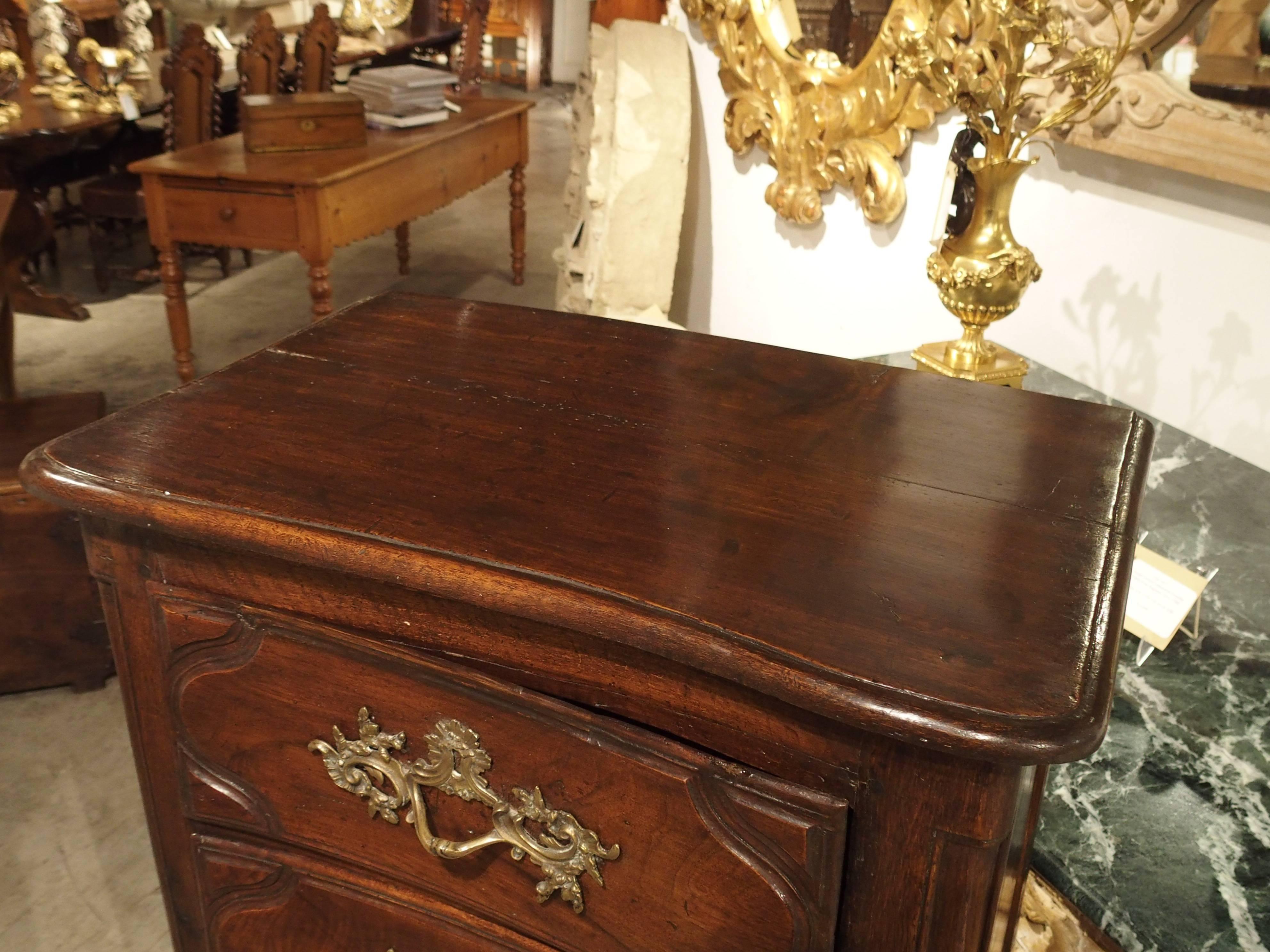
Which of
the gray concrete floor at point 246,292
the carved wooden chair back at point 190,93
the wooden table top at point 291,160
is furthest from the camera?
the carved wooden chair back at point 190,93

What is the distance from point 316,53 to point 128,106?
109cm

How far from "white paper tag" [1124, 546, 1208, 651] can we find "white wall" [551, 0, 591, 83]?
33.1 feet

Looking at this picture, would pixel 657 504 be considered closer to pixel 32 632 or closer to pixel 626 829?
pixel 626 829

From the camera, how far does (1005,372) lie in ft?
4.82

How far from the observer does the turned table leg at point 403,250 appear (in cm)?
499

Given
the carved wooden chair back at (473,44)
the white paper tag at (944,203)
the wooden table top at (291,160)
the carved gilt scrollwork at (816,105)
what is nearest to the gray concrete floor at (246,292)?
the wooden table top at (291,160)

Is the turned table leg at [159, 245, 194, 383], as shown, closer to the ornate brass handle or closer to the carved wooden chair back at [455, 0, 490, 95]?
A: the ornate brass handle

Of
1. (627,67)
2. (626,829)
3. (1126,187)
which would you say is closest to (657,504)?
(626,829)

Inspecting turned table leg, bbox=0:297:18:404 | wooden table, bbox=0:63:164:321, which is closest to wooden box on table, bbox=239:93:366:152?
wooden table, bbox=0:63:164:321

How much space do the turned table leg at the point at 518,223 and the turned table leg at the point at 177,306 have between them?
169 cm

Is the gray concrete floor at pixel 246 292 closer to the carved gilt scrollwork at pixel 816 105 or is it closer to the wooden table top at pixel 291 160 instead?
the wooden table top at pixel 291 160

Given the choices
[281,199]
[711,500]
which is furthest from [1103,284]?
[281,199]

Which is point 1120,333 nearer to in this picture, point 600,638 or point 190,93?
point 600,638

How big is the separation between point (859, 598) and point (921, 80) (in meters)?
1.01
